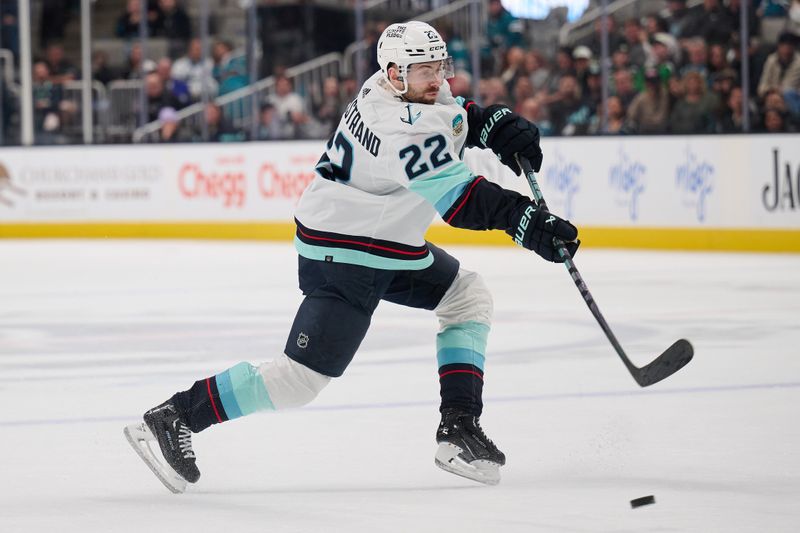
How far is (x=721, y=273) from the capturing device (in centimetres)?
856

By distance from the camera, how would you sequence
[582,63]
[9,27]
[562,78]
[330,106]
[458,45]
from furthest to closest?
1. [9,27]
2. [330,106]
3. [458,45]
4. [562,78]
5. [582,63]

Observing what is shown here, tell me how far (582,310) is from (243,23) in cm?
735

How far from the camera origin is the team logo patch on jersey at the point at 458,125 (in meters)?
3.26

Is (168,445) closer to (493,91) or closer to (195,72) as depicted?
(493,91)

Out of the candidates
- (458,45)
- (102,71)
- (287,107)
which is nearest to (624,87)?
(458,45)

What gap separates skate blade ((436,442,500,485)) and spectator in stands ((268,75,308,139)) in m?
9.11

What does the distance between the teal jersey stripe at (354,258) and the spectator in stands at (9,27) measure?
11.0 m

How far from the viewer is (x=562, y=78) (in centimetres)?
1138

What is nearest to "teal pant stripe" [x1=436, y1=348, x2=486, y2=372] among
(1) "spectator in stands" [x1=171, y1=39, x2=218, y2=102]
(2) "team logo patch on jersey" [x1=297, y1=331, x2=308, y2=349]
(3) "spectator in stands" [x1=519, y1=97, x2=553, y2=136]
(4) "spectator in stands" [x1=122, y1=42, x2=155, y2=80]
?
(2) "team logo patch on jersey" [x1=297, y1=331, x2=308, y2=349]

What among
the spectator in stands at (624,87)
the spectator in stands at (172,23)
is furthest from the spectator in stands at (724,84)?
the spectator in stands at (172,23)

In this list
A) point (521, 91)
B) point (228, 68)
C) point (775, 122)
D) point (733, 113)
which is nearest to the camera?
point (775, 122)

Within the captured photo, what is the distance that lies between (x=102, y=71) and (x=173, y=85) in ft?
2.96

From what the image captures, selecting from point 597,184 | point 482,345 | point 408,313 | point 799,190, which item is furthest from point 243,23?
point 482,345

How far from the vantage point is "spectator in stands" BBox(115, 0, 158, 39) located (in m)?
13.7
